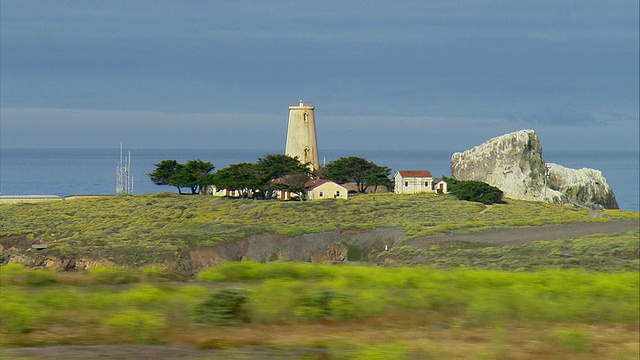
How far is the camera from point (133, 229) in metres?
40.1

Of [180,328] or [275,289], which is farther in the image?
[275,289]

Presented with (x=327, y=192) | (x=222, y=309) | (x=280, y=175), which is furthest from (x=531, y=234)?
(x=222, y=309)

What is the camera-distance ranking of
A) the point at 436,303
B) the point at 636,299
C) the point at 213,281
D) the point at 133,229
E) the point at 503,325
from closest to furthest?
the point at 503,325, the point at 436,303, the point at 636,299, the point at 213,281, the point at 133,229

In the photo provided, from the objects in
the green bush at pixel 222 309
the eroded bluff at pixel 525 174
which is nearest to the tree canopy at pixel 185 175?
the eroded bluff at pixel 525 174

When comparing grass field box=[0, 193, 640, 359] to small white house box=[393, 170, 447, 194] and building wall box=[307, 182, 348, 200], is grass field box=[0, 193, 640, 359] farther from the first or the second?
small white house box=[393, 170, 447, 194]

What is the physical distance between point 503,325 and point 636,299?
7.33 ft

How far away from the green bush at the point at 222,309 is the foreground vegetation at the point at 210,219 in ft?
76.1

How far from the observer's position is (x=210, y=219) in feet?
142

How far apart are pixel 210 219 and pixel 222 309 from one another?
36.1 meters

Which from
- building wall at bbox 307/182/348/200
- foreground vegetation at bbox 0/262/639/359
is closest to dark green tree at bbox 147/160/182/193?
building wall at bbox 307/182/348/200

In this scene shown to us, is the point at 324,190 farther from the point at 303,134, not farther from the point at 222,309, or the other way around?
the point at 222,309

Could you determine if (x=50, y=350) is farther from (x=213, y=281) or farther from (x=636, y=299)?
(x=636, y=299)

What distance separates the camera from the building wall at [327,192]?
51.2 meters

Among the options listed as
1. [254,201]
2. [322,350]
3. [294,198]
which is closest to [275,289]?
[322,350]
